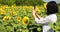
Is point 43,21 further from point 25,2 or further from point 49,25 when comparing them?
point 25,2

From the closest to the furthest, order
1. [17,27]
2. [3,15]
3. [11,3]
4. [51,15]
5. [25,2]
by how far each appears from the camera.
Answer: [51,15], [17,27], [3,15], [11,3], [25,2]

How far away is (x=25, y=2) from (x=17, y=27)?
612 centimetres

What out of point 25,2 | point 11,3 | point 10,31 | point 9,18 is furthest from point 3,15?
point 25,2

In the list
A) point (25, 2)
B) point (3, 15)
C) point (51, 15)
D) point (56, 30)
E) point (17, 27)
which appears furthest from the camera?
point (25, 2)

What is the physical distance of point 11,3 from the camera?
1091 cm

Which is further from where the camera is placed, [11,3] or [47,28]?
[11,3]

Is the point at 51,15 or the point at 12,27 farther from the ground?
the point at 51,15

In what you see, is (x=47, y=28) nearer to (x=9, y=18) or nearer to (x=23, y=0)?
→ (x=9, y=18)

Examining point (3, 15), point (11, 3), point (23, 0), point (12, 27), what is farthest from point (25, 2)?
point (12, 27)

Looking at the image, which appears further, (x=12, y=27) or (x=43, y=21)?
(x=12, y=27)

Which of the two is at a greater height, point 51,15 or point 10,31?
point 51,15

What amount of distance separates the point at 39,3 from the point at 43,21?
723 centimetres

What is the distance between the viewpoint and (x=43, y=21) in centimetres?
475

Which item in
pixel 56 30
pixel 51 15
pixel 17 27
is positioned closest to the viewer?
pixel 51 15
